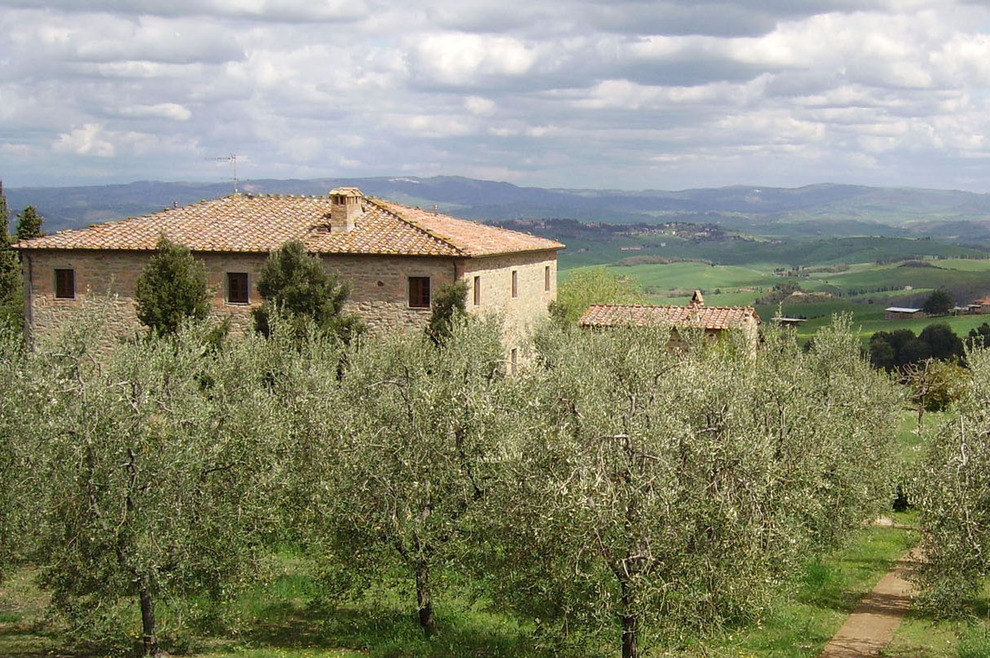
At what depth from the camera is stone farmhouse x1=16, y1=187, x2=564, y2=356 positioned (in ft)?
110

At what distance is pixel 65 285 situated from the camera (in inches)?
1415

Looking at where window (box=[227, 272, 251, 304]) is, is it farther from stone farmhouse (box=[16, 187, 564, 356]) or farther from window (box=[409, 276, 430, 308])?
window (box=[409, 276, 430, 308])

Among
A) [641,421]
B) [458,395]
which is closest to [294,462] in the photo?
[458,395]

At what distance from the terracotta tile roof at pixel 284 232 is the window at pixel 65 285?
1075mm

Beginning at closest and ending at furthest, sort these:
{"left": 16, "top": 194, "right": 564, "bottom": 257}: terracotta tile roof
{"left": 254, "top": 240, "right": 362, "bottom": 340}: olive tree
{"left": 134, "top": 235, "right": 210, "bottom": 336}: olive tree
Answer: {"left": 254, "top": 240, "right": 362, "bottom": 340}: olive tree → {"left": 134, "top": 235, "right": 210, "bottom": 336}: olive tree → {"left": 16, "top": 194, "right": 564, "bottom": 257}: terracotta tile roof

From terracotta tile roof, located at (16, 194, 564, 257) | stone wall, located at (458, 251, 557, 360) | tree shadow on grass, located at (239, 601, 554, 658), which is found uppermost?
terracotta tile roof, located at (16, 194, 564, 257)

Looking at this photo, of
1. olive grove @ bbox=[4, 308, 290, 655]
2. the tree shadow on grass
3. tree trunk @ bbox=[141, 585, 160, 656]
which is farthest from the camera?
the tree shadow on grass

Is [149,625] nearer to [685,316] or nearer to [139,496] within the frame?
[139,496]

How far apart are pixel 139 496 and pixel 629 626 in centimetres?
764

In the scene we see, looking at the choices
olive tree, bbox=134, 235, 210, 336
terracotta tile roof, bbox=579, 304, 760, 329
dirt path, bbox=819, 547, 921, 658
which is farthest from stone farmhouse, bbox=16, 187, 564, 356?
dirt path, bbox=819, 547, 921, 658

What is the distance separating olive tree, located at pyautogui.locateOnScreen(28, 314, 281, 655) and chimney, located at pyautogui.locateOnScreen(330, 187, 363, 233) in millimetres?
19987

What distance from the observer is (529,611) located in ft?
46.3

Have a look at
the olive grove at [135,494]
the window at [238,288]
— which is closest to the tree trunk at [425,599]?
the olive grove at [135,494]

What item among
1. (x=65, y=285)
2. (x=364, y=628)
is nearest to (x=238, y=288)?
(x=65, y=285)
